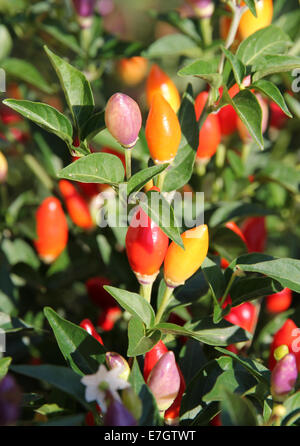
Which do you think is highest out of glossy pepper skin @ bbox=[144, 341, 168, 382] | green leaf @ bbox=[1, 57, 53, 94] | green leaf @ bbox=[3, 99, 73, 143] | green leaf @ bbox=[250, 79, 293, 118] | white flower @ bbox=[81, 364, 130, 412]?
green leaf @ bbox=[250, 79, 293, 118]

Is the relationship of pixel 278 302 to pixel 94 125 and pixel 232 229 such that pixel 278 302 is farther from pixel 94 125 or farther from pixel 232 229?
pixel 94 125

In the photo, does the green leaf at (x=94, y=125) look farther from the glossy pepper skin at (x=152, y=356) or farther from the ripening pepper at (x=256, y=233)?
the ripening pepper at (x=256, y=233)

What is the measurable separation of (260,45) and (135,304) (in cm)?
41

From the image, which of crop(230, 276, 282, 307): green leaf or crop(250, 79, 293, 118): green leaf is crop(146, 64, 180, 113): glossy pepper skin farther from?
crop(230, 276, 282, 307): green leaf

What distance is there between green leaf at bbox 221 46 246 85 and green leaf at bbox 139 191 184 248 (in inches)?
7.9

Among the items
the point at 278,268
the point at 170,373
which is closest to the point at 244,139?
the point at 278,268

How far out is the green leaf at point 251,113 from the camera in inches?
29.3

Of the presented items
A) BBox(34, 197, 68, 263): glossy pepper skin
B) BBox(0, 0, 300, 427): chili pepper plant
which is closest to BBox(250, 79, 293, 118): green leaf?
BBox(0, 0, 300, 427): chili pepper plant

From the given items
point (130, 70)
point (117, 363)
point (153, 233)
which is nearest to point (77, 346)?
point (117, 363)

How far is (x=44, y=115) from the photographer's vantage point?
2.43ft

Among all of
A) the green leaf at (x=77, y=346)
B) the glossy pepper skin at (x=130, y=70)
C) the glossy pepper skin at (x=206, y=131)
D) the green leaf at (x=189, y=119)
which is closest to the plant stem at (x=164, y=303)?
the green leaf at (x=77, y=346)

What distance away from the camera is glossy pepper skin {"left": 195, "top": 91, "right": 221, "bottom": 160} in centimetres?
99
